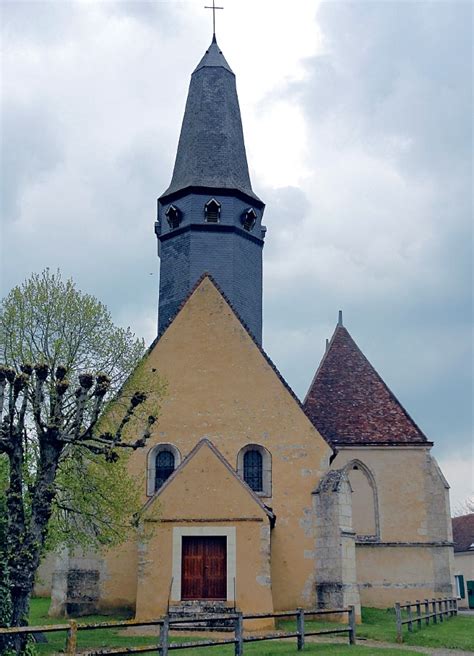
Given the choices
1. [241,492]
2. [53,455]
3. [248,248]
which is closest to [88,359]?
[53,455]

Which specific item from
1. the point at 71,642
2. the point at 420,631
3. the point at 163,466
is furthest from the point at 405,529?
the point at 71,642

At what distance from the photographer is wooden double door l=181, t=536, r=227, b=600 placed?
64.6 feet

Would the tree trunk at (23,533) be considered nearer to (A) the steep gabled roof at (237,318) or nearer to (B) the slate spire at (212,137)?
(A) the steep gabled roof at (237,318)

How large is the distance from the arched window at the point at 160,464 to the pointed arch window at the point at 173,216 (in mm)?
8949

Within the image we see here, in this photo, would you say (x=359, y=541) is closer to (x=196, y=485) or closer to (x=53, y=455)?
(x=196, y=485)

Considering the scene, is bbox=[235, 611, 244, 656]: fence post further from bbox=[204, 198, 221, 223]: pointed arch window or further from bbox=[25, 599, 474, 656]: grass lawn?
bbox=[204, 198, 221, 223]: pointed arch window

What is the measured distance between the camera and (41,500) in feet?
48.2

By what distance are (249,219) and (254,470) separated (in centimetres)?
992

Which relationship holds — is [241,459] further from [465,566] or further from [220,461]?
[465,566]

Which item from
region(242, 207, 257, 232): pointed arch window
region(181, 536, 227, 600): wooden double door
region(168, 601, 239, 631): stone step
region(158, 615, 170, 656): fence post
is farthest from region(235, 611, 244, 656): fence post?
region(242, 207, 257, 232): pointed arch window

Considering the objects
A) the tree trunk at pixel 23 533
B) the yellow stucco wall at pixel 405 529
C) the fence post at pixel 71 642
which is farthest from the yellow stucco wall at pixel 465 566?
the fence post at pixel 71 642

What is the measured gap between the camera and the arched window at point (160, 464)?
74.9 feet

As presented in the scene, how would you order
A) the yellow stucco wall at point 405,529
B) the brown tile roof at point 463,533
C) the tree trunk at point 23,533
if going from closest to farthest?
1. the tree trunk at point 23,533
2. the yellow stucco wall at point 405,529
3. the brown tile roof at point 463,533

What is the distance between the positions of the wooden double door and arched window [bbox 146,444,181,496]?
10.1 ft
